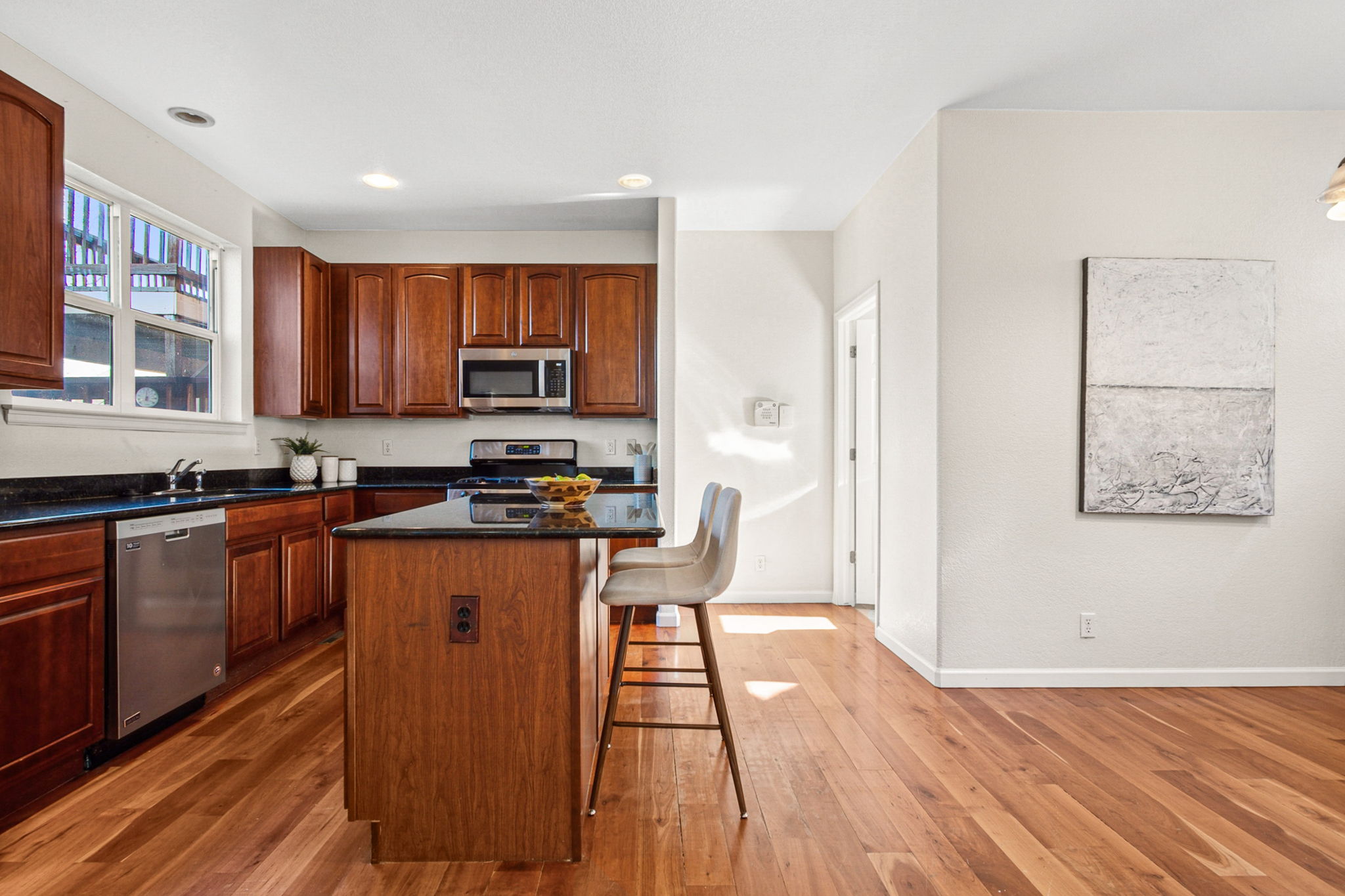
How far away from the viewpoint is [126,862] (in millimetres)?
1753

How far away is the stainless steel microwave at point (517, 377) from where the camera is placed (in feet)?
15.1

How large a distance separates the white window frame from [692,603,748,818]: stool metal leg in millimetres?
2698

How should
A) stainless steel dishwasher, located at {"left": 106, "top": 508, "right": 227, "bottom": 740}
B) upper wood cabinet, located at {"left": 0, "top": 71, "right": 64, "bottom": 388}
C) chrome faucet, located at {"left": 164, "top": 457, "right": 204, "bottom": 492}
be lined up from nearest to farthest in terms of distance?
upper wood cabinet, located at {"left": 0, "top": 71, "right": 64, "bottom": 388} < stainless steel dishwasher, located at {"left": 106, "top": 508, "right": 227, "bottom": 740} < chrome faucet, located at {"left": 164, "top": 457, "right": 204, "bottom": 492}

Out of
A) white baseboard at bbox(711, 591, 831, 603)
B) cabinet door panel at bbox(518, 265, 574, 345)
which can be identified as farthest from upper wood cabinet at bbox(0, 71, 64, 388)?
white baseboard at bbox(711, 591, 831, 603)

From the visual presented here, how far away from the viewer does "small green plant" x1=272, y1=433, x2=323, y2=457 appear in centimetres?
452

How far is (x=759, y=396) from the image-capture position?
4.79 metres

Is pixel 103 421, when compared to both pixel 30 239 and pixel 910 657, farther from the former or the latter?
pixel 910 657

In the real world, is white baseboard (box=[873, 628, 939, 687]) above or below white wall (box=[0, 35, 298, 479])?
below

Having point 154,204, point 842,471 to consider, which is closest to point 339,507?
point 154,204

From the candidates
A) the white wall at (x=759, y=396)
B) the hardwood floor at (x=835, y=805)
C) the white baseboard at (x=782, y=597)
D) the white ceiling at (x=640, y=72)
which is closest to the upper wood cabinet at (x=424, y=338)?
the white ceiling at (x=640, y=72)

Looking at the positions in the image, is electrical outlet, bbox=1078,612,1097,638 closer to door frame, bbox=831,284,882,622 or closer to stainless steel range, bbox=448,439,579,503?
door frame, bbox=831,284,882,622

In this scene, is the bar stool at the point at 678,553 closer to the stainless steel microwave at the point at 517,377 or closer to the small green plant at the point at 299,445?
the stainless steel microwave at the point at 517,377

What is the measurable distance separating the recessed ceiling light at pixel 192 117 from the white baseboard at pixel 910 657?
4098 millimetres

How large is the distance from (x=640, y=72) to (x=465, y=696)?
7.86ft
